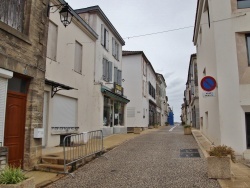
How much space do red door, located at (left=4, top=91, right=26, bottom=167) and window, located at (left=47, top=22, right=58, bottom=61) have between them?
4.30 m

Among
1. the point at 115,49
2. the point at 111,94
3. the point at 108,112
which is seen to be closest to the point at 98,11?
the point at 115,49

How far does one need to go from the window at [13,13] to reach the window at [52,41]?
3.70 m

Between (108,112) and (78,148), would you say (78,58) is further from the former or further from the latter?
(78,148)

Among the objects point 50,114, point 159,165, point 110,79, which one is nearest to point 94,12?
point 110,79

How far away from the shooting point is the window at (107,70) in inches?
730

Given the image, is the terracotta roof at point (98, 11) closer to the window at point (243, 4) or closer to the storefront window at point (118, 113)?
the storefront window at point (118, 113)

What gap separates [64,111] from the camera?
12914 millimetres

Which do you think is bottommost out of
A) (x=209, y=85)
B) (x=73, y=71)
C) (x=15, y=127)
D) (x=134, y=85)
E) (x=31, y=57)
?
(x=15, y=127)

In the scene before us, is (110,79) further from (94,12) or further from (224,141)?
(224,141)

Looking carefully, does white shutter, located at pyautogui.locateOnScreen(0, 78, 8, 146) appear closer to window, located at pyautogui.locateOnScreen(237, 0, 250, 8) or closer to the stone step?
the stone step

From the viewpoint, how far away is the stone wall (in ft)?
23.3

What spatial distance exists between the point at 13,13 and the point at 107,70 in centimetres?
1179

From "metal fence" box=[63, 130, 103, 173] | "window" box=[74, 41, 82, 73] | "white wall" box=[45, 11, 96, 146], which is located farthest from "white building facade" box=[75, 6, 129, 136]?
"metal fence" box=[63, 130, 103, 173]

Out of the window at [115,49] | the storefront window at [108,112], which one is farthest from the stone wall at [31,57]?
the window at [115,49]
